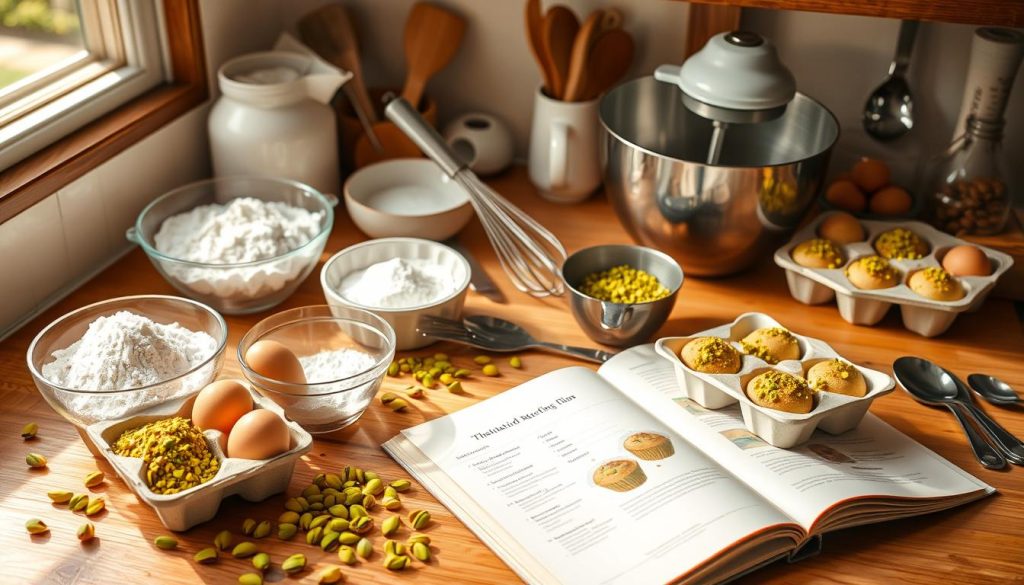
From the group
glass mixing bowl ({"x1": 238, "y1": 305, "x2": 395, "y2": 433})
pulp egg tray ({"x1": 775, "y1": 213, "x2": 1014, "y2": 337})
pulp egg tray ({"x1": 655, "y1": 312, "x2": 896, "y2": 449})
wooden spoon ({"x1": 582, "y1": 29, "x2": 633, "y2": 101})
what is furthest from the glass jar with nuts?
glass mixing bowl ({"x1": 238, "y1": 305, "x2": 395, "y2": 433})

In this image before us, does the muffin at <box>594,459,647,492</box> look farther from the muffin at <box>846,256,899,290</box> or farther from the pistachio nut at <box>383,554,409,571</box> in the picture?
the muffin at <box>846,256,899,290</box>

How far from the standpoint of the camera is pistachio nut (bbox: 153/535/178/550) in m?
0.84

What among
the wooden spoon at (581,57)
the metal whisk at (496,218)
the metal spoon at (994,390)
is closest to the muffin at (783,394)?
the metal spoon at (994,390)

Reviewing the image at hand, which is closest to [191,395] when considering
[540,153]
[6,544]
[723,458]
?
[6,544]

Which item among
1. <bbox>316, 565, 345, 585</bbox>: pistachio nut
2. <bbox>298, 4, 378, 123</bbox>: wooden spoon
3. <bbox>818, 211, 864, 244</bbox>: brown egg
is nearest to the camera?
<bbox>316, 565, 345, 585</bbox>: pistachio nut

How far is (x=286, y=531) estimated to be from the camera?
2.81 ft

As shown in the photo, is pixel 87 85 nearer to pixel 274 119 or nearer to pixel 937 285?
pixel 274 119

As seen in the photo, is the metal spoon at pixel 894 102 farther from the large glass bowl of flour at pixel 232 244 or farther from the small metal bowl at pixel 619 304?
the large glass bowl of flour at pixel 232 244

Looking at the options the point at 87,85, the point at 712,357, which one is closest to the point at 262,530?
the point at 712,357

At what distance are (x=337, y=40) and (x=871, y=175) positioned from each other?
78cm

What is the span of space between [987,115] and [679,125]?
1.26ft

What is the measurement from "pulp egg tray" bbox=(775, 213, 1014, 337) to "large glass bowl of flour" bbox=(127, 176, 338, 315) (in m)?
0.58

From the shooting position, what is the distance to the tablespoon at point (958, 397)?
989 mm

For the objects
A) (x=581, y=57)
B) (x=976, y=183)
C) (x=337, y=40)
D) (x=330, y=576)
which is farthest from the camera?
(x=337, y=40)
